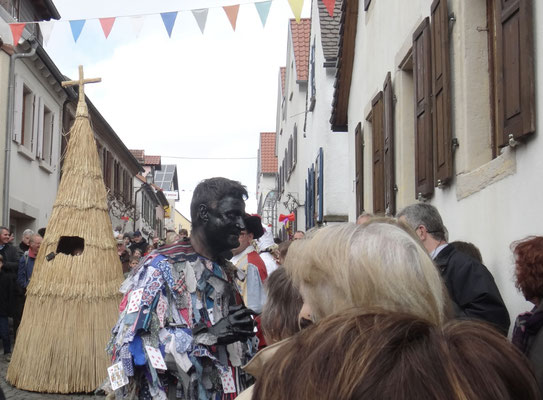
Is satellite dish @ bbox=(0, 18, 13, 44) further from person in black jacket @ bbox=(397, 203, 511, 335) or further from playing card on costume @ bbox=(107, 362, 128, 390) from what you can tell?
playing card on costume @ bbox=(107, 362, 128, 390)

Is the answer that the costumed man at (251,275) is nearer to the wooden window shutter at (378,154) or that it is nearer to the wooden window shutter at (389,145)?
the wooden window shutter at (389,145)

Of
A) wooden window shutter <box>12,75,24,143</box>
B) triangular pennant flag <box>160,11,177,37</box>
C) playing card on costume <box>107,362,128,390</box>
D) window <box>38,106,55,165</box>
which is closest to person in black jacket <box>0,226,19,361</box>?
triangular pennant flag <box>160,11,177,37</box>

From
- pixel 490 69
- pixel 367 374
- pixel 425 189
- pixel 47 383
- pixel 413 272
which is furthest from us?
pixel 47 383

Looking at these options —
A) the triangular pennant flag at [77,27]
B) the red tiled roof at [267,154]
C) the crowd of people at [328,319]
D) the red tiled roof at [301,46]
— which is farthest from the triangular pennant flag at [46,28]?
the red tiled roof at [267,154]

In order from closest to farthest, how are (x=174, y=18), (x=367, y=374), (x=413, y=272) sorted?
(x=367, y=374), (x=413, y=272), (x=174, y=18)

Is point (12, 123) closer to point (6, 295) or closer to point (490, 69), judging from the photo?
point (6, 295)

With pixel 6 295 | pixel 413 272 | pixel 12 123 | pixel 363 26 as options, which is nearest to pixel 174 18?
pixel 363 26

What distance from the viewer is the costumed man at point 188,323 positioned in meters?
2.82

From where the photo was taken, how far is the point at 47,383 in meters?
7.50

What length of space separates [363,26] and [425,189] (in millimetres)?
4273

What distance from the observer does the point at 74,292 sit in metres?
7.61

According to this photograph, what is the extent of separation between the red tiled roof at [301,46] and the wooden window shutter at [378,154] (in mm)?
14436

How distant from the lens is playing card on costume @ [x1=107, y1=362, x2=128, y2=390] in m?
2.81

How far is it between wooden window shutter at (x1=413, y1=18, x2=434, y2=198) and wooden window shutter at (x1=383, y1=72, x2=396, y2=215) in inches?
37.3
